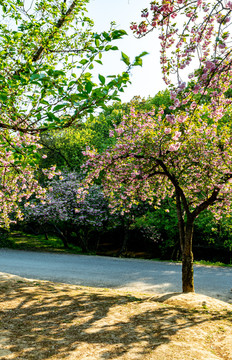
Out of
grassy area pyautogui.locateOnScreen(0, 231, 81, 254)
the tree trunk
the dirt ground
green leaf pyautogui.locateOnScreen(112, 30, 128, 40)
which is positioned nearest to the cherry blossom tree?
grassy area pyautogui.locateOnScreen(0, 231, 81, 254)

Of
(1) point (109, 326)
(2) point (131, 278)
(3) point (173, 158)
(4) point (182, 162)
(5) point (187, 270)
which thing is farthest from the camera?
(2) point (131, 278)

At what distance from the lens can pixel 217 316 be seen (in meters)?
6.59

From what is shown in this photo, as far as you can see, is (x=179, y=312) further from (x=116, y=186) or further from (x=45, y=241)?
(x=45, y=241)

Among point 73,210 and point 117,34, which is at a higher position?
point 117,34

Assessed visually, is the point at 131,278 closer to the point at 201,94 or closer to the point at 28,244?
the point at 201,94

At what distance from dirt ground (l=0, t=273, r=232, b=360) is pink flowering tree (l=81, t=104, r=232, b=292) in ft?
7.48

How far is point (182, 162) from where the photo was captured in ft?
30.3

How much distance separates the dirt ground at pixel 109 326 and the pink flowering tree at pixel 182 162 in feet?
7.48

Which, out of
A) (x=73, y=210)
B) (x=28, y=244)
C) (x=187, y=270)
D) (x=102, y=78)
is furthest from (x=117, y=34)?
(x=28, y=244)

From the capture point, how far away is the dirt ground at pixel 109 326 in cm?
444

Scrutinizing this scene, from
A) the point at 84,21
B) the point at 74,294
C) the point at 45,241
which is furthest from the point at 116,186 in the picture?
the point at 45,241

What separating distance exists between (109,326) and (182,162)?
17.4ft

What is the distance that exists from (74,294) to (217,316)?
3469 millimetres

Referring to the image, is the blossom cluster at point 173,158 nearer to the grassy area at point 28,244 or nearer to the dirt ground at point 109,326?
the dirt ground at point 109,326
